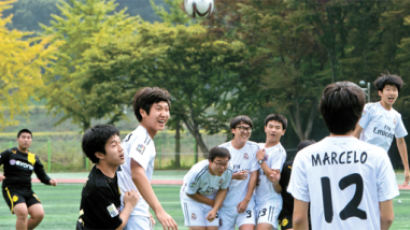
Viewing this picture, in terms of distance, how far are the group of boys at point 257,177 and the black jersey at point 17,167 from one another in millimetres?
231

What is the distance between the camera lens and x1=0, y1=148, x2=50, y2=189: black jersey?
397 inches

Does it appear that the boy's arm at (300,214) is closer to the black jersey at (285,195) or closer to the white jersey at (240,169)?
the black jersey at (285,195)

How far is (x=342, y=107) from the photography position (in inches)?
142

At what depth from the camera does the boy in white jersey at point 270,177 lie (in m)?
8.12

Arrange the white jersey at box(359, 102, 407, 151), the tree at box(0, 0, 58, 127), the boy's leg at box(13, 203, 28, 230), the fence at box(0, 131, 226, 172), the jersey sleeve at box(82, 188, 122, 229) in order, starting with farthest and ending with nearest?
the tree at box(0, 0, 58, 127), the fence at box(0, 131, 226, 172), the boy's leg at box(13, 203, 28, 230), the white jersey at box(359, 102, 407, 151), the jersey sleeve at box(82, 188, 122, 229)

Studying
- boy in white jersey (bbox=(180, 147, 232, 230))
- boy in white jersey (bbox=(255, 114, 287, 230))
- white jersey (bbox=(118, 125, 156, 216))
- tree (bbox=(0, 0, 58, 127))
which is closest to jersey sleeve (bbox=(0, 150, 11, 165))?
boy in white jersey (bbox=(180, 147, 232, 230))

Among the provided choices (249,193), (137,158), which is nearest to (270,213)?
(249,193)

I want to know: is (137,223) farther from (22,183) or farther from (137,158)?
(22,183)

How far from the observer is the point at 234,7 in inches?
1362

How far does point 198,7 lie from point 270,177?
539 inches

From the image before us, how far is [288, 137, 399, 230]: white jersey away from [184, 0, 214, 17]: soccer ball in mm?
17824

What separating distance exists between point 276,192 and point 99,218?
399 centimetres

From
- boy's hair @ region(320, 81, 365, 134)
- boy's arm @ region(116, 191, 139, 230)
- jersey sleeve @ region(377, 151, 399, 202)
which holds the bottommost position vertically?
boy's arm @ region(116, 191, 139, 230)

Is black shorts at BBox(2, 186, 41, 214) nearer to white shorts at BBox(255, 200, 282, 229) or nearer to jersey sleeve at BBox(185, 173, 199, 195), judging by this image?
jersey sleeve at BBox(185, 173, 199, 195)
